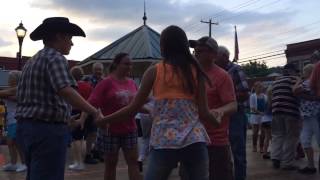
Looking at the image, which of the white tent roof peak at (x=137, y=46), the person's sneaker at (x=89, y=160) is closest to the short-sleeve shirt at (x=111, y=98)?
the person's sneaker at (x=89, y=160)

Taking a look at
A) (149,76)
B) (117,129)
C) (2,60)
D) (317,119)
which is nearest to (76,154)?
(117,129)

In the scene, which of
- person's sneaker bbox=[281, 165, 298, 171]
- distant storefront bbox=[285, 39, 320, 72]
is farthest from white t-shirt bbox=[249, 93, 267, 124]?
distant storefront bbox=[285, 39, 320, 72]

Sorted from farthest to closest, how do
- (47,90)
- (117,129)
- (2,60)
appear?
(2,60)
(117,129)
(47,90)

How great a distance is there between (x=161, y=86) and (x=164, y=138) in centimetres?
39

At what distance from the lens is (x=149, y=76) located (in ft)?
13.0

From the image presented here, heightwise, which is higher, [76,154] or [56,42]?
[56,42]

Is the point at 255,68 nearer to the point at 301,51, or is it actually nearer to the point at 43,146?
the point at 301,51

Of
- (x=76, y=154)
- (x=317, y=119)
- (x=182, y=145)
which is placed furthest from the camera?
(x=76, y=154)

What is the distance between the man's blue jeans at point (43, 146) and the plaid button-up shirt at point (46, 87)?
2.8 inches

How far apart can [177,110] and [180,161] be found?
0.39 meters

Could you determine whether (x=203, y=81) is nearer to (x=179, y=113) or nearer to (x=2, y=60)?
(x=179, y=113)

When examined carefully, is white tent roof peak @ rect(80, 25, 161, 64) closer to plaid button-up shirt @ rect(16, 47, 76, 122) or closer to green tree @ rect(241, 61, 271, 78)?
plaid button-up shirt @ rect(16, 47, 76, 122)

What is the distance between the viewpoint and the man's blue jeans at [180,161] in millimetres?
3850

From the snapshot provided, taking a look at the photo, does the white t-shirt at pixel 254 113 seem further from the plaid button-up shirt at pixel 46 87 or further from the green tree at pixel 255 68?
the green tree at pixel 255 68
